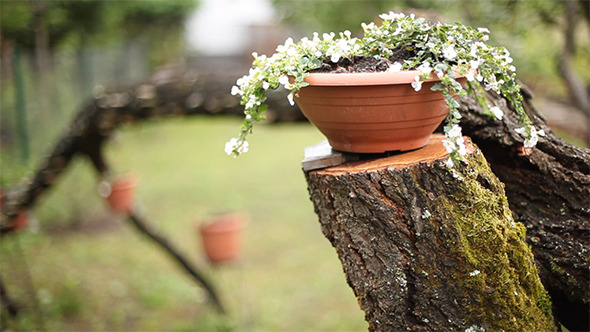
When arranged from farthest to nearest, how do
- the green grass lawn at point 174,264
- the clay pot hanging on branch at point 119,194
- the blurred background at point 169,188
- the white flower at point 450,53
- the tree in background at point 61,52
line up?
the tree in background at point 61,52 → the clay pot hanging on branch at point 119,194 → the green grass lawn at point 174,264 → the blurred background at point 169,188 → the white flower at point 450,53

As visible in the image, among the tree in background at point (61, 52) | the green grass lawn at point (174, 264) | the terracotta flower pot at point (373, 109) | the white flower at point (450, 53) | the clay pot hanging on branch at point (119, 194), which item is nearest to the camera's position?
the white flower at point (450, 53)

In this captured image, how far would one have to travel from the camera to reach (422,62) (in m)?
1.53

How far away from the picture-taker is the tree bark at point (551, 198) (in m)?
1.72

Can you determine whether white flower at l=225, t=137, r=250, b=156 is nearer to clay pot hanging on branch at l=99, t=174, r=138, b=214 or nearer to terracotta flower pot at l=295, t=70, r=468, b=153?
terracotta flower pot at l=295, t=70, r=468, b=153

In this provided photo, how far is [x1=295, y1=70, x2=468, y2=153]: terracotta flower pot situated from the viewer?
1.51m

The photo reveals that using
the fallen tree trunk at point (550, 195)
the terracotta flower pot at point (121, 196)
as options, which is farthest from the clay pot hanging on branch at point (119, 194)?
the fallen tree trunk at point (550, 195)

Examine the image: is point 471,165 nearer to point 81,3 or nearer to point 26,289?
point 26,289

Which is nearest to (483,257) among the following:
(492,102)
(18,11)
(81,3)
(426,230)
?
(426,230)

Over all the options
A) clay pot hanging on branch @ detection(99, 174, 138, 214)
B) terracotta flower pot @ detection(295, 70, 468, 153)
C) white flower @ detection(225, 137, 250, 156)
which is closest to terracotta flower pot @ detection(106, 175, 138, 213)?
clay pot hanging on branch @ detection(99, 174, 138, 214)

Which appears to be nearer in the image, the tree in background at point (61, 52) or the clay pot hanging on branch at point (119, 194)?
the clay pot hanging on branch at point (119, 194)

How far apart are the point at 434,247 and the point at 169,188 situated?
22.6ft

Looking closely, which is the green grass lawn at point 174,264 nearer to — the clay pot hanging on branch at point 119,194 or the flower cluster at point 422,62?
the clay pot hanging on branch at point 119,194

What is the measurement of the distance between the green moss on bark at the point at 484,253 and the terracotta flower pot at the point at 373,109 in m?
0.19

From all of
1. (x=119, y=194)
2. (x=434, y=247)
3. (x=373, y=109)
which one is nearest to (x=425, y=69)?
(x=373, y=109)
